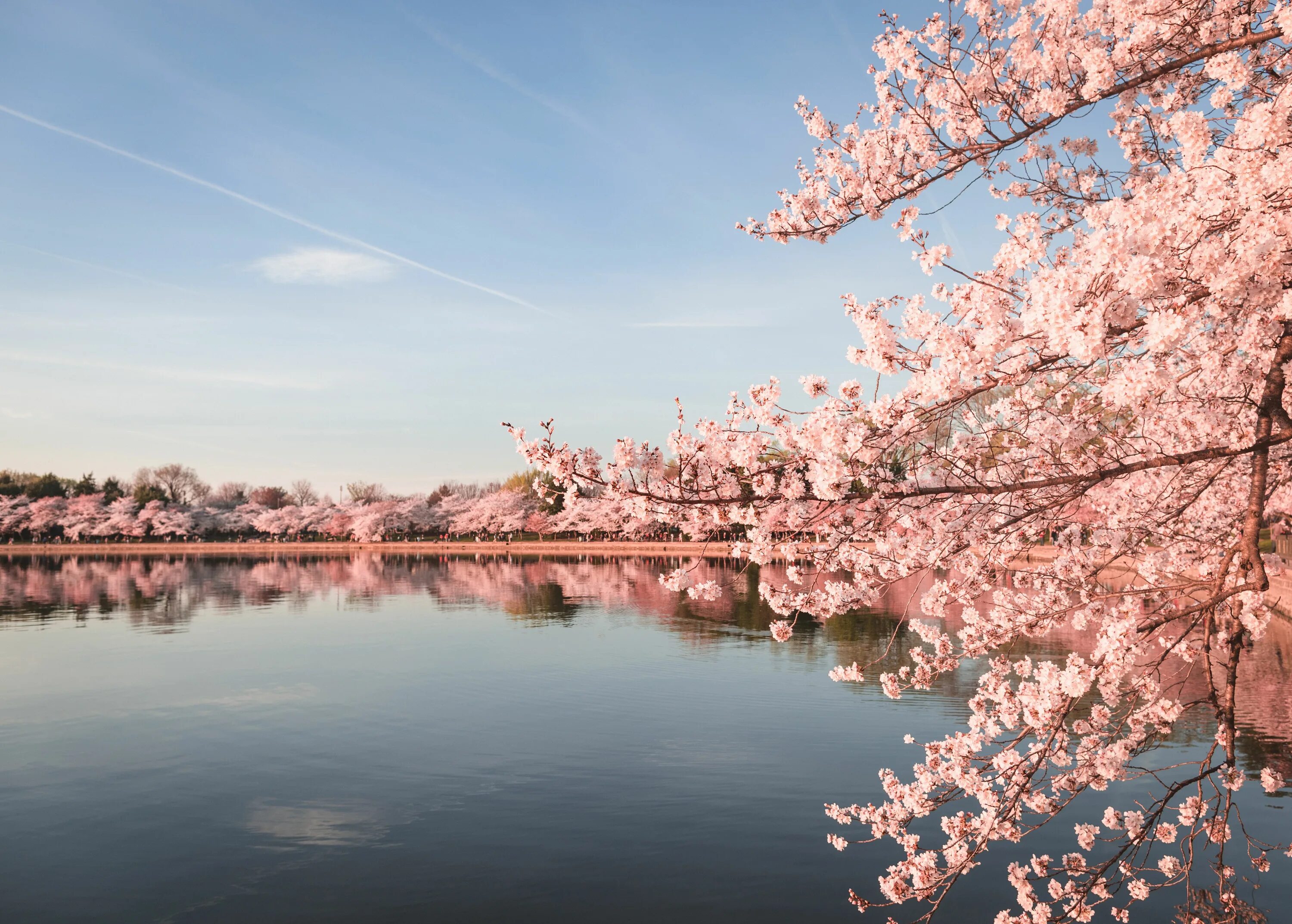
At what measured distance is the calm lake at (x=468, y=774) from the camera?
8.71m

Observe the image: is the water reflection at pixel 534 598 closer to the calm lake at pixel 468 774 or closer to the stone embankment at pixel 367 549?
the calm lake at pixel 468 774

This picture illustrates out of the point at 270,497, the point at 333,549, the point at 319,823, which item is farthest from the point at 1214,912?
the point at 270,497

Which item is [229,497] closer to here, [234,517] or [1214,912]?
[234,517]

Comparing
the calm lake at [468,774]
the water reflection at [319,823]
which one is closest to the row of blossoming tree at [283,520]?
the calm lake at [468,774]

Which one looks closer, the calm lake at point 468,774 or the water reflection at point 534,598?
the calm lake at point 468,774

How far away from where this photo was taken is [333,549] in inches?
3622

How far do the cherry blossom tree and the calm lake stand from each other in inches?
144

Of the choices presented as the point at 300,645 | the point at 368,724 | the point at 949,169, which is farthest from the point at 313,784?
the point at 300,645

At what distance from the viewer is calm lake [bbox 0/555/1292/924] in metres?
8.71

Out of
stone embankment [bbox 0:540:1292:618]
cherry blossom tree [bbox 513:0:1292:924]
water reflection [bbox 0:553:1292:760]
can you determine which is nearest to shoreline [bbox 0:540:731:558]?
→ stone embankment [bbox 0:540:1292:618]

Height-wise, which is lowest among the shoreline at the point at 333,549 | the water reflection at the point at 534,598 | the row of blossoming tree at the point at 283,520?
the water reflection at the point at 534,598

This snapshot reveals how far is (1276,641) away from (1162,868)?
19878mm

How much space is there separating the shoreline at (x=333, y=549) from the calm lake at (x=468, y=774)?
175 feet

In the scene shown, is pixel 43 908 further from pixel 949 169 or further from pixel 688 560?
pixel 688 560
